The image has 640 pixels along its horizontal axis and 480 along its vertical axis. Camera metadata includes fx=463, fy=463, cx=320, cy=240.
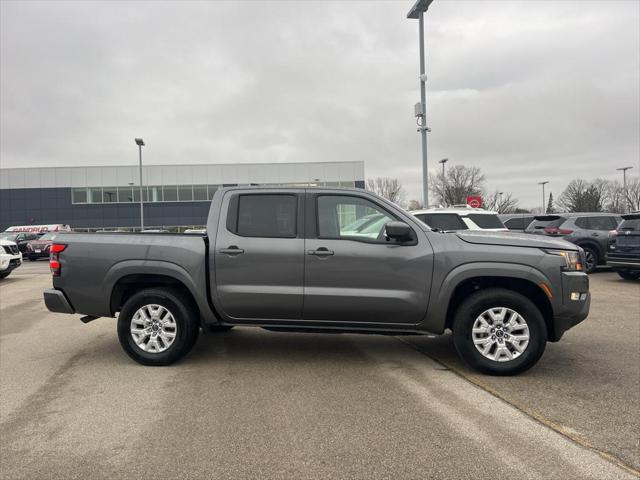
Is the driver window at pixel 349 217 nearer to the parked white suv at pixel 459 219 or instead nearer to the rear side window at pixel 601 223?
the parked white suv at pixel 459 219

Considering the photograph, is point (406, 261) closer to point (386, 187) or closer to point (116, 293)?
point (116, 293)

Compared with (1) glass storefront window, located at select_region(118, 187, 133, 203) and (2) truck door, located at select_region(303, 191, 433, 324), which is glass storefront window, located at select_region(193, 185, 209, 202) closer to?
(1) glass storefront window, located at select_region(118, 187, 133, 203)

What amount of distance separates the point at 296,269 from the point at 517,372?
8.03 ft

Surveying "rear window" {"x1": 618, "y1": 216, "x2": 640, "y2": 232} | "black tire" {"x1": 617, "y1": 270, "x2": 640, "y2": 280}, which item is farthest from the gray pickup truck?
"black tire" {"x1": 617, "y1": 270, "x2": 640, "y2": 280}

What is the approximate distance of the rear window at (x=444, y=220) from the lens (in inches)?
402

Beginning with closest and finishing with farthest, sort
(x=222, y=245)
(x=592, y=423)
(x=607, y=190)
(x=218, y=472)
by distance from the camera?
(x=218, y=472), (x=592, y=423), (x=222, y=245), (x=607, y=190)

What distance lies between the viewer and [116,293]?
5207 mm

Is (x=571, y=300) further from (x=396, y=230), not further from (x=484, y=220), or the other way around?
(x=484, y=220)

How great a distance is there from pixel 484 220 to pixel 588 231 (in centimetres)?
558

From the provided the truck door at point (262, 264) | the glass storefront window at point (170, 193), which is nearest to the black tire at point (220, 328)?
the truck door at point (262, 264)

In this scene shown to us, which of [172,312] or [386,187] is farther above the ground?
[386,187]

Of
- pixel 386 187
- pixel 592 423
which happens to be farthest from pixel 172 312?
pixel 386 187

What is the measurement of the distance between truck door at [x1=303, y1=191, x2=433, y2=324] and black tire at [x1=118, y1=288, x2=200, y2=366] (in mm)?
1276

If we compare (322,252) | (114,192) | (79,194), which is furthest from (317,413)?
(79,194)
